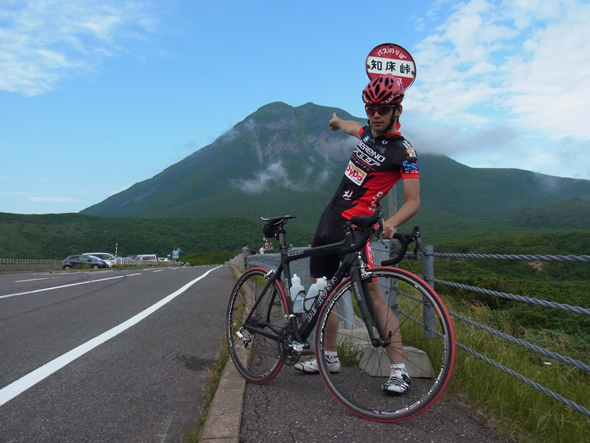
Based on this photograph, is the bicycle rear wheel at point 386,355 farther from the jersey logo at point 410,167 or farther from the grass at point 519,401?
the jersey logo at point 410,167

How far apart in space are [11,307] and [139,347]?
400 centimetres

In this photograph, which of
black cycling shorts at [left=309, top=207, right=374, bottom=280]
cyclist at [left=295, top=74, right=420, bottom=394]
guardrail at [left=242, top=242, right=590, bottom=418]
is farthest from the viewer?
black cycling shorts at [left=309, top=207, right=374, bottom=280]

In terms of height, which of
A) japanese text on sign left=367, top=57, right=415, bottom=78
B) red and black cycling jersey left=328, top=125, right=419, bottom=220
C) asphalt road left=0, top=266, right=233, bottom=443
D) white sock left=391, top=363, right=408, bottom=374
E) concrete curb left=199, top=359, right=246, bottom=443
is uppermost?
japanese text on sign left=367, top=57, right=415, bottom=78

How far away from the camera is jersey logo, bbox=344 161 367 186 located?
332 centimetres

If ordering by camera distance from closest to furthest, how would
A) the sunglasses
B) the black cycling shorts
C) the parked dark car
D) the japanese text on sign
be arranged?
the sunglasses < the black cycling shorts < the japanese text on sign < the parked dark car

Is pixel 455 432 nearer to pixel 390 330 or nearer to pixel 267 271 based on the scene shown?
pixel 390 330

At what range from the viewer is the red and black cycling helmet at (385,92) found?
309cm

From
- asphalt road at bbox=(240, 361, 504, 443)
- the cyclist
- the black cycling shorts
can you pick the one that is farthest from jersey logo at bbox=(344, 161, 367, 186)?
asphalt road at bbox=(240, 361, 504, 443)

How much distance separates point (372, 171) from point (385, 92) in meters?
0.50

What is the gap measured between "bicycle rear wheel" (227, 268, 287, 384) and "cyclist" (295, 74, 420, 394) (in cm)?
36

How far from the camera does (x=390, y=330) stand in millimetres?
2969

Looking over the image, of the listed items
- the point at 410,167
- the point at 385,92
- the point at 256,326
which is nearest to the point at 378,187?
the point at 410,167

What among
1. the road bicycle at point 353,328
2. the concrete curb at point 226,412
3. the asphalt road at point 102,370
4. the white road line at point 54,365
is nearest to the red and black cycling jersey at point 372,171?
the road bicycle at point 353,328

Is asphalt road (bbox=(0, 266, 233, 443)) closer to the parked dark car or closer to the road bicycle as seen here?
the road bicycle
